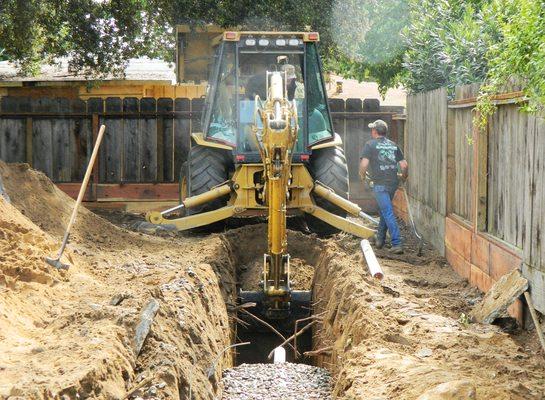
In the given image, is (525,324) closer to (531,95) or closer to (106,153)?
(531,95)

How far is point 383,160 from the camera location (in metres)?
13.4

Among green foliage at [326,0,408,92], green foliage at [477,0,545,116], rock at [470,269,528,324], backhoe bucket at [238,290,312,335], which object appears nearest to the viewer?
green foliage at [477,0,545,116]

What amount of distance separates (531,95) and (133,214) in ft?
37.6

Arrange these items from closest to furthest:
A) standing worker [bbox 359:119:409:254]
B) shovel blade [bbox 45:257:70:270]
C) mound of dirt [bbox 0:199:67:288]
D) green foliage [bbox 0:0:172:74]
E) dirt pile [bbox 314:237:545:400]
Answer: dirt pile [bbox 314:237:545:400], mound of dirt [bbox 0:199:67:288], shovel blade [bbox 45:257:70:270], standing worker [bbox 359:119:409:254], green foliage [bbox 0:0:172:74]

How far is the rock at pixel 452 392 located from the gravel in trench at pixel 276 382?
7.91 ft

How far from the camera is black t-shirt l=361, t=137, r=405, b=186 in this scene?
13438mm

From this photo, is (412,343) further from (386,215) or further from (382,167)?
(382,167)

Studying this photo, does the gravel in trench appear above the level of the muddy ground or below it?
below

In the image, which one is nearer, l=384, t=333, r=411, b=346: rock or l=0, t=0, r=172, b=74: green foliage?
l=384, t=333, r=411, b=346: rock

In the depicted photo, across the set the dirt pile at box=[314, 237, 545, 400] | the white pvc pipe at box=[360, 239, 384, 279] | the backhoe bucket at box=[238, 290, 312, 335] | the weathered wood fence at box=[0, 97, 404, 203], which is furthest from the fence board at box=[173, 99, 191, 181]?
the dirt pile at box=[314, 237, 545, 400]

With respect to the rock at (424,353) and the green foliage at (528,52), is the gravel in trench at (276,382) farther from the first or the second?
the green foliage at (528,52)

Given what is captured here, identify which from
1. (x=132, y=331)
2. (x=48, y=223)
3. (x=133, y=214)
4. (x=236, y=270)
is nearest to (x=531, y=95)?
(x=132, y=331)

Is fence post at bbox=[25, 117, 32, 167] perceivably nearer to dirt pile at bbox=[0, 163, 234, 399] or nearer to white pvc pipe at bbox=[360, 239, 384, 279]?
dirt pile at bbox=[0, 163, 234, 399]

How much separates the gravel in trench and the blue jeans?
13.7ft
